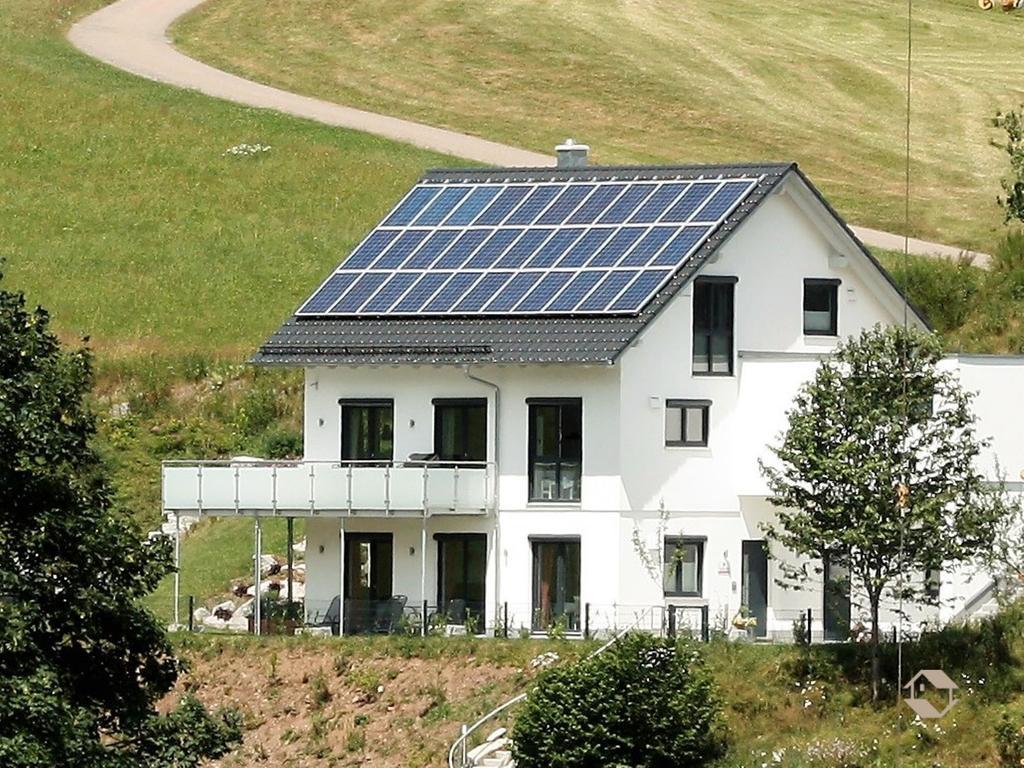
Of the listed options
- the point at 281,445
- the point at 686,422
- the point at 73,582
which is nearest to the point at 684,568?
the point at 686,422

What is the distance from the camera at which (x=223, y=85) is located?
382ft

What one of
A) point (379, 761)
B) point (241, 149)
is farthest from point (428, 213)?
point (241, 149)

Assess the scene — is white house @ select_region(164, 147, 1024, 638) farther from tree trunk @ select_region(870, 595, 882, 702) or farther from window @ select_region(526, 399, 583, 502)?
tree trunk @ select_region(870, 595, 882, 702)

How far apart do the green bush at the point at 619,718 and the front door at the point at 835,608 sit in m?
5.07

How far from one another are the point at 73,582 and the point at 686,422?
18779mm

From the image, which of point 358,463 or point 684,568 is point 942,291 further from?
point 358,463

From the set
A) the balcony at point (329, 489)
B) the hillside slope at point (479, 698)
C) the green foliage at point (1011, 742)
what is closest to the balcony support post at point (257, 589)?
the balcony at point (329, 489)

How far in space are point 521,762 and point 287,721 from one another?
6686 millimetres

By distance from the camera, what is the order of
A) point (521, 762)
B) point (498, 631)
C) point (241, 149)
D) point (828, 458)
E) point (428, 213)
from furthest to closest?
1. point (241, 149)
2. point (428, 213)
3. point (498, 631)
4. point (828, 458)
5. point (521, 762)

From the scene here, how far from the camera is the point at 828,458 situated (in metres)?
52.5

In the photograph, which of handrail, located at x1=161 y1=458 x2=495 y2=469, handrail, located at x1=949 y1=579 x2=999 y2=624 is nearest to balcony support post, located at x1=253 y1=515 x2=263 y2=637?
handrail, located at x1=161 y1=458 x2=495 y2=469

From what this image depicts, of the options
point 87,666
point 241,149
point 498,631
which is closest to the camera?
point 87,666

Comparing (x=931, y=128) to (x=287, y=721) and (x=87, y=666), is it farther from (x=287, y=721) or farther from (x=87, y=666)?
(x=87, y=666)

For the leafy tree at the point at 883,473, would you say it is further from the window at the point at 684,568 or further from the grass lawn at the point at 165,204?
the grass lawn at the point at 165,204
